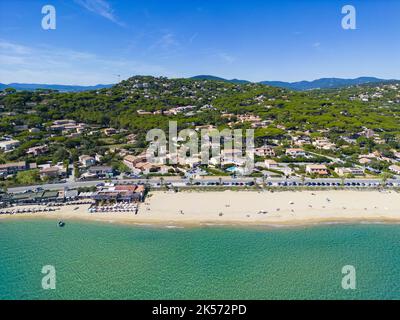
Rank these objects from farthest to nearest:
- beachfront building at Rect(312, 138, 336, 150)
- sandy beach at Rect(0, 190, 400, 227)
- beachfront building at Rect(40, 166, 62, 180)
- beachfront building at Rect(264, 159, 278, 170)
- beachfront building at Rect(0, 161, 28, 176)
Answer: beachfront building at Rect(312, 138, 336, 150), beachfront building at Rect(264, 159, 278, 170), beachfront building at Rect(0, 161, 28, 176), beachfront building at Rect(40, 166, 62, 180), sandy beach at Rect(0, 190, 400, 227)

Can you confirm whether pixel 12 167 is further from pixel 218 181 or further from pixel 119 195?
pixel 218 181

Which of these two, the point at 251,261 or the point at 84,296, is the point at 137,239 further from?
the point at 251,261

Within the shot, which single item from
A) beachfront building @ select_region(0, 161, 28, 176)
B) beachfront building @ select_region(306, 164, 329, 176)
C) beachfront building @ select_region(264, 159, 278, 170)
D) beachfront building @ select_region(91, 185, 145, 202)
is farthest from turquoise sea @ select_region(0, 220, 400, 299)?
beachfront building @ select_region(264, 159, 278, 170)

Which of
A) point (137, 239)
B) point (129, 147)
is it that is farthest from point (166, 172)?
point (137, 239)

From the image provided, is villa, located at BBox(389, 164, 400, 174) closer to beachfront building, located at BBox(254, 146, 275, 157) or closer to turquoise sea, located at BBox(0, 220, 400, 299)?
turquoise sea, located at BBox(0, 220, 400, 299)

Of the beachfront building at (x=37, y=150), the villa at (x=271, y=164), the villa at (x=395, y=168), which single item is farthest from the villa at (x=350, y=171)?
the beachfront building at (x=37, y=150)

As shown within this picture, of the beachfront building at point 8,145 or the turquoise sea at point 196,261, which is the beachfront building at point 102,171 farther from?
the beachfront building at point 8,145
